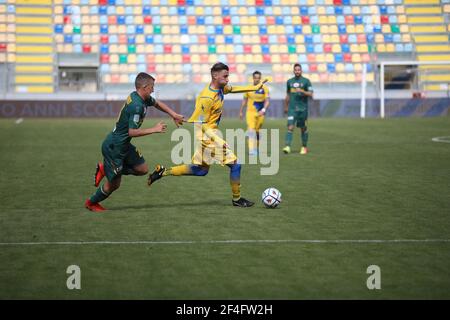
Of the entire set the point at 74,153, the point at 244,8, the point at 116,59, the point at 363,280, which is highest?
the point at 244,8

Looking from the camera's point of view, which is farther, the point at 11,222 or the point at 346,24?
the point at 346,24

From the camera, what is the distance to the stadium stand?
127 ft

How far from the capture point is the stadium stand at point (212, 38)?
3878 cm

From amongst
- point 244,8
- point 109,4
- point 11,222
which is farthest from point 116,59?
point 11,222

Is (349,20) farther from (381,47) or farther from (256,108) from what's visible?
(256,108)

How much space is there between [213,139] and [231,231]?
89.5 inches

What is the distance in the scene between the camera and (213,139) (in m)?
11.0

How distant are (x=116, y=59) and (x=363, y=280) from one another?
1320 inches

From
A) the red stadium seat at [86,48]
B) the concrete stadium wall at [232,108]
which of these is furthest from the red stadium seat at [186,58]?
the red stadium seat at [86,48]

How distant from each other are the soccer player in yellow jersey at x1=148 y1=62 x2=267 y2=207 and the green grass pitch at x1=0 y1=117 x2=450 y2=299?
17.8 inches

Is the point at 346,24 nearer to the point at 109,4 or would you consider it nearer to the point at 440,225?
the point at 109,4

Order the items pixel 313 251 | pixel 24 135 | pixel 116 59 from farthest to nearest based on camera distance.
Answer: pixel 116 59, pixel 24 135, pixel 313 251

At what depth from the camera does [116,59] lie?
39062mm

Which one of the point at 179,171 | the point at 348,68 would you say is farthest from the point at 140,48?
the point at 179,171
